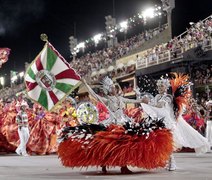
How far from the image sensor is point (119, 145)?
7.86m

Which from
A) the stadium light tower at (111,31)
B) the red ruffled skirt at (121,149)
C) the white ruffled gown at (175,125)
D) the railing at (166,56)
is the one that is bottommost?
the red ruffled skirt at (121,149)

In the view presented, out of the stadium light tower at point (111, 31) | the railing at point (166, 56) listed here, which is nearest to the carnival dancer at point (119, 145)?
the railing at point (166, 56)

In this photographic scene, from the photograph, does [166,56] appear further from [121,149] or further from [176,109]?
[121,149]

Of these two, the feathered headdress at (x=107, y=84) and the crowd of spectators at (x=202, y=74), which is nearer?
the feathered headdress at (x=107, y=84)

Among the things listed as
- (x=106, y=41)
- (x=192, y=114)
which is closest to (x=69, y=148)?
(x=192, y=114)

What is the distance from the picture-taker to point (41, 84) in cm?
861

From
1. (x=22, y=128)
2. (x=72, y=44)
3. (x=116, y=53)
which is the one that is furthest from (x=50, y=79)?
(x=72, y=44)

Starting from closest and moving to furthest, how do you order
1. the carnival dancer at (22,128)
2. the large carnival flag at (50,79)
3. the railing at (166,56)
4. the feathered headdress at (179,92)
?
the large carnival flag at (50,79), the feathered headdress at (179,92), the carnival dancer at (22,128), the railing at (166,56)

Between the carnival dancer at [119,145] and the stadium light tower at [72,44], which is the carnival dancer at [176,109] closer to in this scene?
the carnival dancer at [119,145]

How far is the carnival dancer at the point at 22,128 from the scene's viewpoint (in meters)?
15.2

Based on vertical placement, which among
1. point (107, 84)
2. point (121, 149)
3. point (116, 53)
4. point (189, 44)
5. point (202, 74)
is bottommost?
point (121, 149)

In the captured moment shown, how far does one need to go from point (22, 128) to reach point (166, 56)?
1227cm

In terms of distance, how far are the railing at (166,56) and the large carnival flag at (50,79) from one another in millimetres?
14742

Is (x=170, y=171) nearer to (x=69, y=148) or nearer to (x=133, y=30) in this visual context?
(x=69, y=148)
